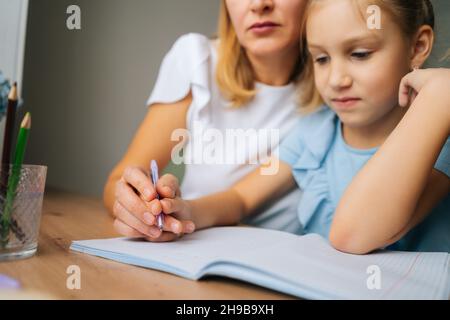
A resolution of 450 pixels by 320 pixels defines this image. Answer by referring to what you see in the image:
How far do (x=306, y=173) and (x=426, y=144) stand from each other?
0.89 feet

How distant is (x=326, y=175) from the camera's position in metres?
0.70

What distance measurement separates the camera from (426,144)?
1.53 ft

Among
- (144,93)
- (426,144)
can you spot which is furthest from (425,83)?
(144,93)

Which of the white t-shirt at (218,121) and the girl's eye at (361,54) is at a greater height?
the girl's eye at (361,54)

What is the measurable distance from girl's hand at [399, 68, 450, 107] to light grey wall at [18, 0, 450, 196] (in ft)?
1.65

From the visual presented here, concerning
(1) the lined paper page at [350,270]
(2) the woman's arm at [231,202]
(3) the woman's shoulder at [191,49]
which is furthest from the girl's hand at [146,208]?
(3) the woman's shoulder at [191,49]

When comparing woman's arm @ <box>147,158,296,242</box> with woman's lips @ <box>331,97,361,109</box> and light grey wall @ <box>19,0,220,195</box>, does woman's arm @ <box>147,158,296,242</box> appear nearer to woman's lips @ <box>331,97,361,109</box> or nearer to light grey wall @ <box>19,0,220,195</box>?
woman's lips @ <box>331,97,361,109</box>

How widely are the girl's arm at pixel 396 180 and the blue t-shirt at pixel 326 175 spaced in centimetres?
15

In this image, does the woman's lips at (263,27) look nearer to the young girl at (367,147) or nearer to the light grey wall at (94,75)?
the young girl at (367,147)

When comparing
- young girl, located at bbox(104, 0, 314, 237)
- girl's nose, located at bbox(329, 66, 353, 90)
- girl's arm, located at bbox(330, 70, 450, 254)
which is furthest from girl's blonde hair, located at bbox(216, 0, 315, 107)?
girl's arm, located at bbox(330, 70, 450, 254)

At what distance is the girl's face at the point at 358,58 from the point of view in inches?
22.3

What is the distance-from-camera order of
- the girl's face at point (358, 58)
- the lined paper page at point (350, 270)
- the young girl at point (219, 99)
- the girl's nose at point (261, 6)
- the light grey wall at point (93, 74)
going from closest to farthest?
the lined paper page at point (350, 270)
the girl's face at point (358, 58)
the girl's nose at point (261, 6)
the young girl at point (219, 99)
the light grey wall at point (93, 74)

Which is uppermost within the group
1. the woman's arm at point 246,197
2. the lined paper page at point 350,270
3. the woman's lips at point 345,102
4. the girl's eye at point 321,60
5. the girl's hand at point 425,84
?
the girl's eye at point 321,60
